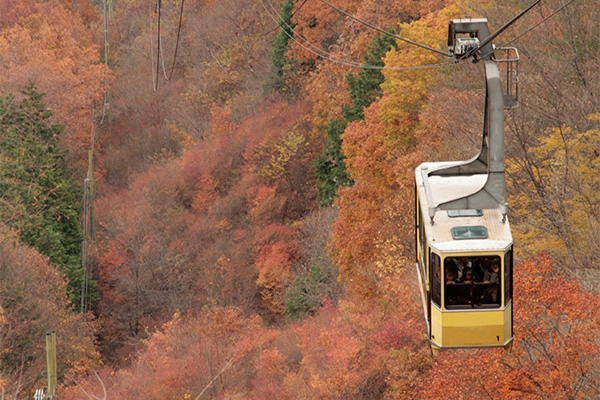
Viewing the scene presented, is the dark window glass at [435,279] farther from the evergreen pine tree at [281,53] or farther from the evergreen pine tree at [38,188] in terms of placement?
the evergreen pine tree at [281,53]

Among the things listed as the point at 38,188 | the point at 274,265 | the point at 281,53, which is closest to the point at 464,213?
the point at 274,265

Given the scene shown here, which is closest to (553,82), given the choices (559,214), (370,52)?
(559,214)

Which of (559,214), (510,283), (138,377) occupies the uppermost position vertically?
(510,283)

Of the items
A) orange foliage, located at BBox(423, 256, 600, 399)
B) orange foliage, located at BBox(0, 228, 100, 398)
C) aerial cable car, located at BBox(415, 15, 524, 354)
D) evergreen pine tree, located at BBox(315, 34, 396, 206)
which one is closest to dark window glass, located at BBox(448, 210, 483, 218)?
aerial cable car, located at BBox(415, 15, 524, 354)

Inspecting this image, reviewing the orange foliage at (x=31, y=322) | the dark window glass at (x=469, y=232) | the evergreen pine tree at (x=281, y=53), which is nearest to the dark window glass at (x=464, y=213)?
the dark window glass at (x=469, y=232)

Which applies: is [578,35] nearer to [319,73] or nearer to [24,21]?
[319,73]

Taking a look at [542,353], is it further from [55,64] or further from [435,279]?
[55,64]
